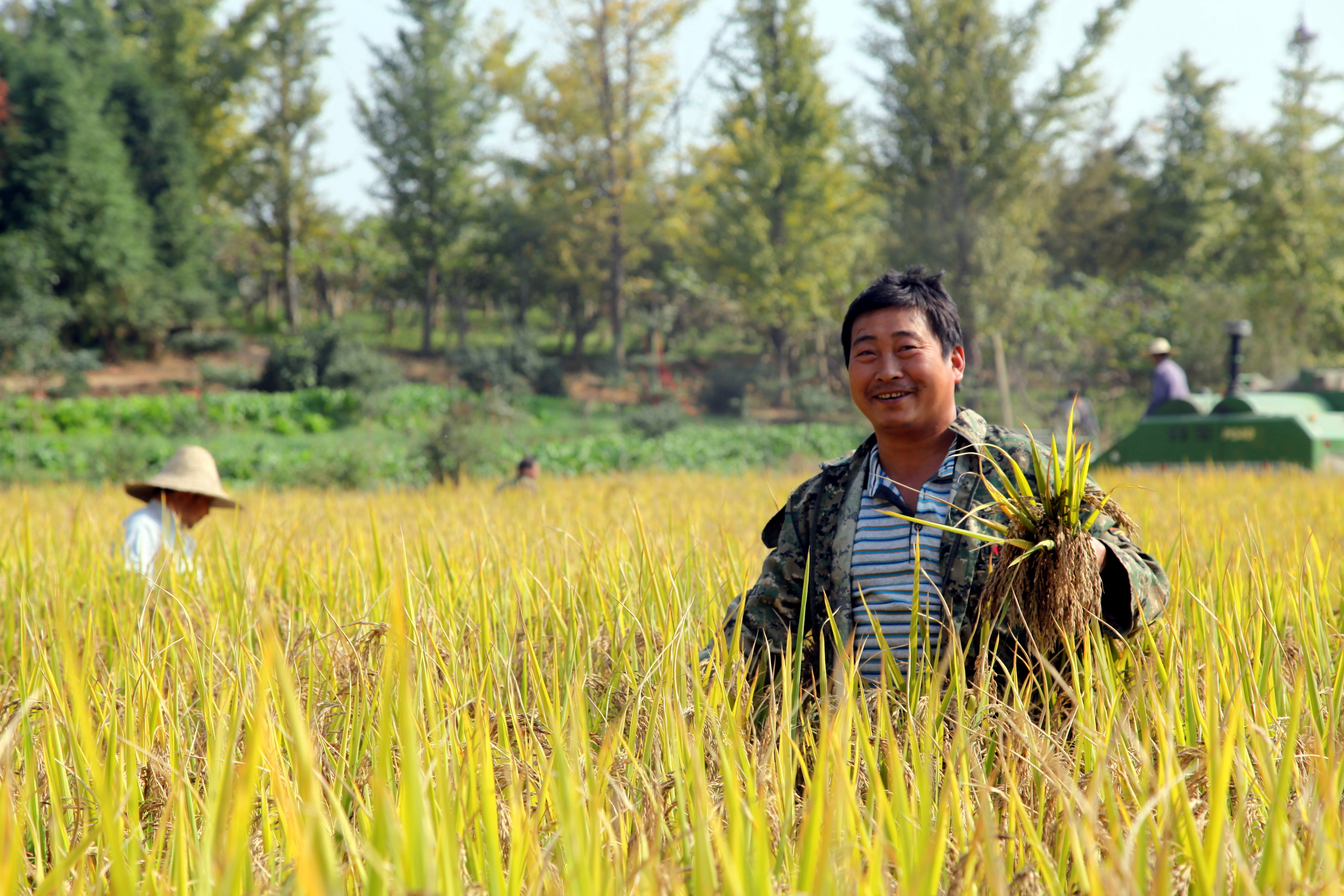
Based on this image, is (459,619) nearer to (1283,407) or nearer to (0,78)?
(1283,407)

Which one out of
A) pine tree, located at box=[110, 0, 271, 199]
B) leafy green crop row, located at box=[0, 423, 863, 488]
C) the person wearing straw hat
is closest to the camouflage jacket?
the person wearing straw hat

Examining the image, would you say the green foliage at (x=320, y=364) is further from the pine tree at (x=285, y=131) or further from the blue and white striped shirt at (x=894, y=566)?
the blue and white striped shirt at (x=894, y=566)

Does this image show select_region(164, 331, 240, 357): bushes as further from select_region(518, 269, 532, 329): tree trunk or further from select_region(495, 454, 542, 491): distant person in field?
select_region(495, 454, 542, 491): distant person in field

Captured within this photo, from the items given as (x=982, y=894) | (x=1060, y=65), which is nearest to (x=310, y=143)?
(x=1060, y=65)

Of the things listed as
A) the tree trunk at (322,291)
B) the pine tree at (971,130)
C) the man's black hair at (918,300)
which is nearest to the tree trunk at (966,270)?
the pine tree at (971,130)

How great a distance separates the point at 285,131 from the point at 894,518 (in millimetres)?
29859

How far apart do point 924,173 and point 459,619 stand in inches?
756

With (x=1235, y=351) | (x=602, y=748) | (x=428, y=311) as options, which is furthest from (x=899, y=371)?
(x=428, y=311)

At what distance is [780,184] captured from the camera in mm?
22156

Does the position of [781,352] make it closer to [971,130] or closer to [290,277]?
[971,130]

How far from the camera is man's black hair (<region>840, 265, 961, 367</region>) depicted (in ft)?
6.68

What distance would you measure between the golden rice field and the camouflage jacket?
0.10 meters

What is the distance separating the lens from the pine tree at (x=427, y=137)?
27125 mm

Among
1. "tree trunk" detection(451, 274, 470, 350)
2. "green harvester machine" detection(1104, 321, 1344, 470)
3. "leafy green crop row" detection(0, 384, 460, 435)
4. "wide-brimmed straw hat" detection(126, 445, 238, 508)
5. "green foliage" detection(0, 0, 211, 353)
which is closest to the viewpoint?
"wide-brimmed straw hat" detection(126, 445, 238, 508)
